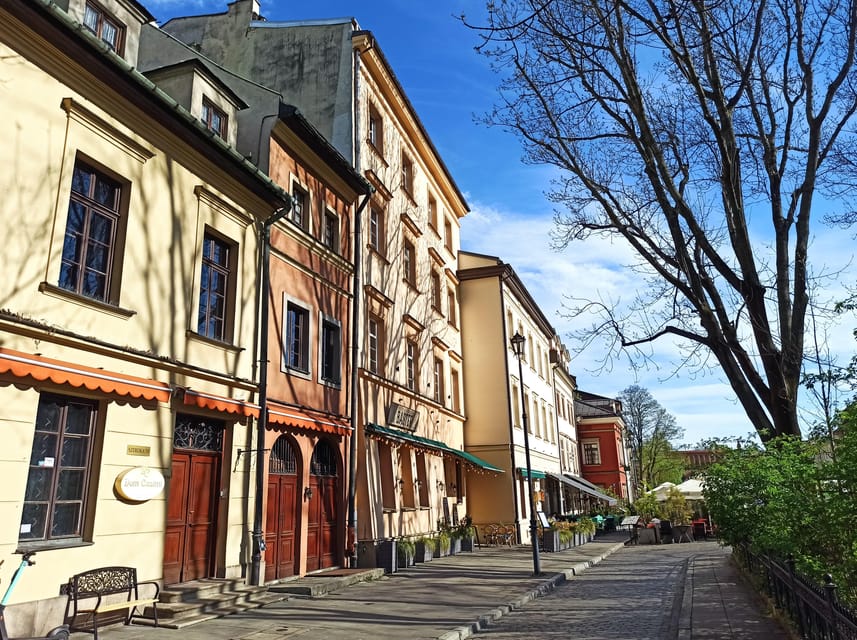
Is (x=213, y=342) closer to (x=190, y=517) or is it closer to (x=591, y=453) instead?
(x=190, y=517)

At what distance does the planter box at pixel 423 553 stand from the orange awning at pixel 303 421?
4.62 meters

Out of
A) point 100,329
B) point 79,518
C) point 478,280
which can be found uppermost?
point 478,280

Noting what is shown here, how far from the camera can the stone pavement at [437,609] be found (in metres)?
8.38

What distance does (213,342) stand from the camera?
36.5ft

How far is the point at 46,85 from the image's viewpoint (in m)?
8.41

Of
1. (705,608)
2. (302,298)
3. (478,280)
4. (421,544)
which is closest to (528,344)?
(478,280)

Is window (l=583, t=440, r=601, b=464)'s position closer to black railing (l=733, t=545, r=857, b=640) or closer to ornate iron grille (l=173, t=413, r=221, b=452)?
black railing (l=733, t=545, r=857, b=640)

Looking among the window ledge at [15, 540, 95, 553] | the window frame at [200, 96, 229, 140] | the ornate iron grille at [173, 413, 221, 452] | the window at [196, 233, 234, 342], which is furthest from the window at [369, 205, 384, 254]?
the window ledge at [15, 540, 95, 553]

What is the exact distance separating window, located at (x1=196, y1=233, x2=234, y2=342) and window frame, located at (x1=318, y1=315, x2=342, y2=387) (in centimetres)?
347

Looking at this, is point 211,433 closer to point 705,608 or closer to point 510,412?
point 705,608

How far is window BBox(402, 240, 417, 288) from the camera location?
22156 millimetres

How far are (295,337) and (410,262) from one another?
29.4 ft

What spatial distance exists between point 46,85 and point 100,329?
10.8 ft

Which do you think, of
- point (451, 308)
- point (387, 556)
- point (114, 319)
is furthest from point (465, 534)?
point (114, 319)
